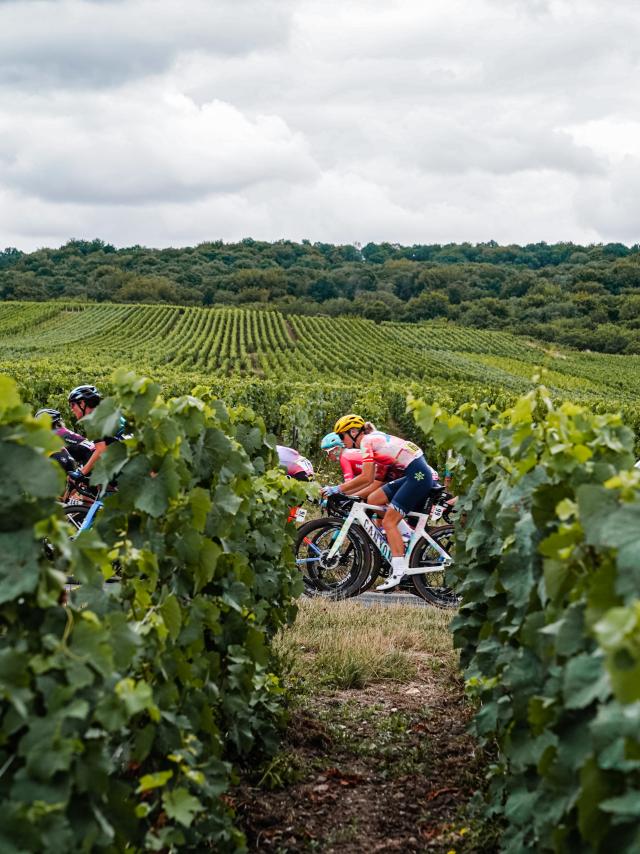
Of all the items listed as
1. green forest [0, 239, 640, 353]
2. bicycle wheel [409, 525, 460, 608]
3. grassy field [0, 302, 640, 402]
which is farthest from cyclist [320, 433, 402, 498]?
green forest [0, 239, 640, 353]

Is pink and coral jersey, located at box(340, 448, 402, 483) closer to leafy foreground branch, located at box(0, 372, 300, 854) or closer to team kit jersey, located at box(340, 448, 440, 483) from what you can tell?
team kit jersey, located at box(340, 448, 440, 483)

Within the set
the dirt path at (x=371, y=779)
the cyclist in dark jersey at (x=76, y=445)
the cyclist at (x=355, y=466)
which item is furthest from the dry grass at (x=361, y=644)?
the cyclist in dark jersey at (x=76, y=445)

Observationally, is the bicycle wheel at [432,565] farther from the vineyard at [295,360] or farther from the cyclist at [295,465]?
the vineyard at [295,360]

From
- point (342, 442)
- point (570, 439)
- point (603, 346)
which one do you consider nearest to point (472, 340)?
point (603, 346)

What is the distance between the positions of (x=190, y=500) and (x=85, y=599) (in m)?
0.76

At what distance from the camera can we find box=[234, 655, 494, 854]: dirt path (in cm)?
422

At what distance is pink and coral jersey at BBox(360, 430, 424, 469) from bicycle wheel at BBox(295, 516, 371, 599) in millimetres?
753

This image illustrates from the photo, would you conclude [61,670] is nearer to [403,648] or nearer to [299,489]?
[299,489]

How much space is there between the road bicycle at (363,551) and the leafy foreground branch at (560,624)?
3.30 meters

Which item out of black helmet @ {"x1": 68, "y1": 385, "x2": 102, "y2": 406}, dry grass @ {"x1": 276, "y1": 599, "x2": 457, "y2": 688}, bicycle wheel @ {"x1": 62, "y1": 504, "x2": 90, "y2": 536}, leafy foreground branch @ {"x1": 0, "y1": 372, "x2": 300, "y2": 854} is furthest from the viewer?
bicycle wheel @ {"x1": 62, "y1": 504, "x2": 90, "y2": 536}

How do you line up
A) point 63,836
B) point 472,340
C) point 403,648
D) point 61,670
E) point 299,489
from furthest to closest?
point 472,340
point 403,648
point 299,489
point 61,670
point 63,836

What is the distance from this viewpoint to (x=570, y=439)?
3451 mm

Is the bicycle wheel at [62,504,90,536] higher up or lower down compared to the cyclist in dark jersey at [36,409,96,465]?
lower down

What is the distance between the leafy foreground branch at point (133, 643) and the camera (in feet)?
7.41
